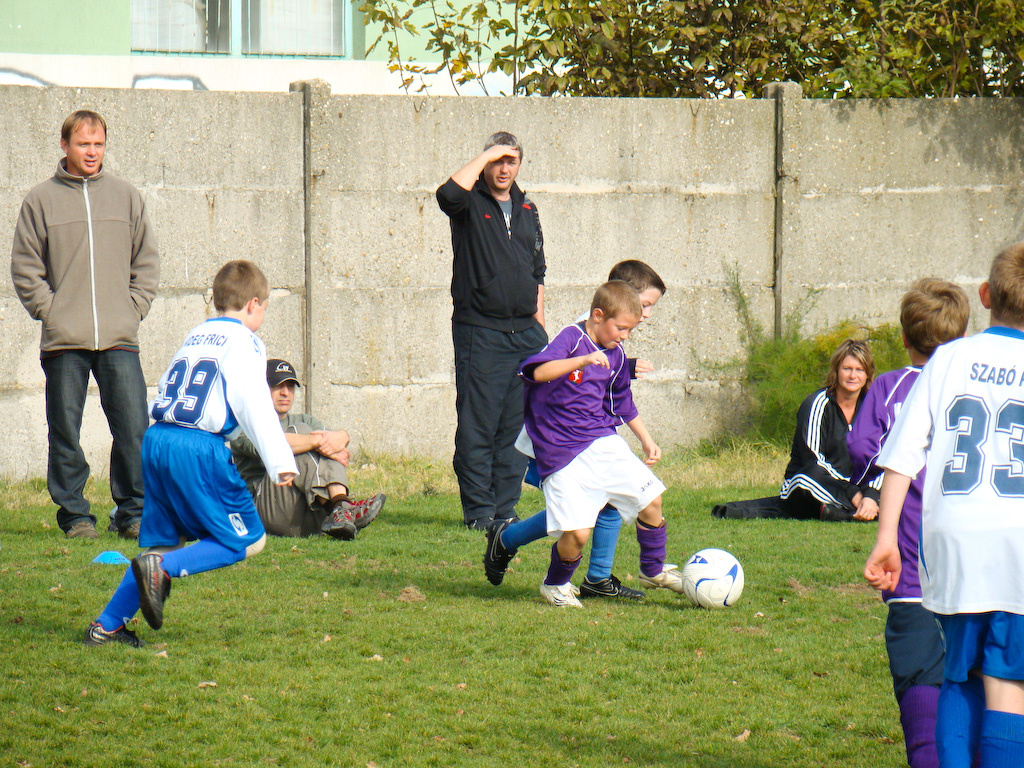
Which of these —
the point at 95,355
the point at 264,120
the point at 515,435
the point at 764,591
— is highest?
the point at 264,120

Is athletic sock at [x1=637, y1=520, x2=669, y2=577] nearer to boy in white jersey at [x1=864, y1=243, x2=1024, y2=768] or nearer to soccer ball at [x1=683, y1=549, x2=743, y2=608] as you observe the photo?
soccer ball at [x1=683, y1=549, x2=743, y2=608]

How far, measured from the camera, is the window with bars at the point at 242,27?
11.7m

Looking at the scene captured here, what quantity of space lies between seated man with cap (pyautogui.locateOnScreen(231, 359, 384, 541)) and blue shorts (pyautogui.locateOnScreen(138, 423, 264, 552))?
189cm

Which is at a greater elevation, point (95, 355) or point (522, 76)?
point (522, 76)

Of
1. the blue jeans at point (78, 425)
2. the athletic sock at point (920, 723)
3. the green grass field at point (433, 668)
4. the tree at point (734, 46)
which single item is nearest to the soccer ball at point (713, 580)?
the green grass field at point (433, 668)

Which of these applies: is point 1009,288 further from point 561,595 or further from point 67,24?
point 67,24

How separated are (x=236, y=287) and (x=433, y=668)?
1.61 metres

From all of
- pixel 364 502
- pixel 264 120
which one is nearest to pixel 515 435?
pixel 364 502

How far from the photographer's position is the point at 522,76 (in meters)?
9.41

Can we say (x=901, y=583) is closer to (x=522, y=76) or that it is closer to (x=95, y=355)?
(x=95, y=355)

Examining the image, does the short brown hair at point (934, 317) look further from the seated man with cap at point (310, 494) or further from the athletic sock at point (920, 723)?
the seated man with cap at point (310, 494)

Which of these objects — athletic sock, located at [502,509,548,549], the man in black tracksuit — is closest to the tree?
the man in black tracksuit

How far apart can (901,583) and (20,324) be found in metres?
6.34

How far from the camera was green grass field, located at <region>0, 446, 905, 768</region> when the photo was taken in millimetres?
3430
